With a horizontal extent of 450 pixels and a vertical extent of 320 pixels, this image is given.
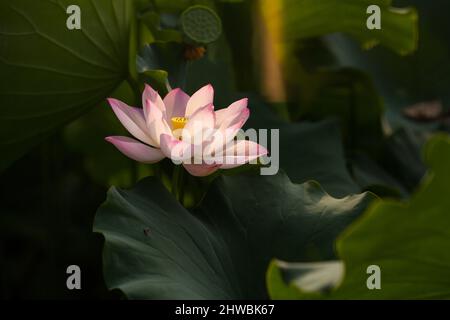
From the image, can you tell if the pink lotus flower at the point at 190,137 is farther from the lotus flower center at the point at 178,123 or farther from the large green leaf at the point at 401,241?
the large green leaf at the point at 401,241

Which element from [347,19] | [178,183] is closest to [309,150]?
[347,19]

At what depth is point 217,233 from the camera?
105cm

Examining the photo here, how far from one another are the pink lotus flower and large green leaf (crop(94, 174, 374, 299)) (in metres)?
0.05

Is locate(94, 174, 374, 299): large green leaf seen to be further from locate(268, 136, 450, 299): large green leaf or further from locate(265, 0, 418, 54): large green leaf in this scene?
locate(265, 0, 418, 54): large green leaf

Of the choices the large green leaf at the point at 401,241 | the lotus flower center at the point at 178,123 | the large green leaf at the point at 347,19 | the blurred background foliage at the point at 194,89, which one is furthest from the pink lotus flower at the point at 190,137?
the large green leaf at the point at 347,19

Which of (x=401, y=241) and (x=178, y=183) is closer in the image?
(x=401, y=241)

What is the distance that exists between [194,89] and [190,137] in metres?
0.35

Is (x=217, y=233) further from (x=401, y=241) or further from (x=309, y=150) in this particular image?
(x=309, y=150)

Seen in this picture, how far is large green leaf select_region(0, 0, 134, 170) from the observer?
1.20 meters

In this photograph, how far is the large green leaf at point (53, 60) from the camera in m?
1.20

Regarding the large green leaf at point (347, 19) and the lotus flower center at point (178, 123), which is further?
the large green leaf at point (347, 19)

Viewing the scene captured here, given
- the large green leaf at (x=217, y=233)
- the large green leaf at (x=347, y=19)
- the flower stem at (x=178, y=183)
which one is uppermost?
the large green leaf at (x=347, y=19)
